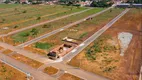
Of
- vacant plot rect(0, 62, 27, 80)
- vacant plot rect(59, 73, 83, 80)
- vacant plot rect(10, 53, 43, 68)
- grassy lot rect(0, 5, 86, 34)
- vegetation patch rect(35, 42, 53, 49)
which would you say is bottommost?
vacant plot rect(59, 73, 83, 80)

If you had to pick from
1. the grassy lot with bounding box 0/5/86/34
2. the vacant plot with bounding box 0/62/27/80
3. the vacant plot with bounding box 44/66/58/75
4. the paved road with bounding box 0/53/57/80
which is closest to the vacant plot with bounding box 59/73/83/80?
the paved road with bounding box 0/53/57/80

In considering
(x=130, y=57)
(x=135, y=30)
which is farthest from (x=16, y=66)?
(x=135, y=30)

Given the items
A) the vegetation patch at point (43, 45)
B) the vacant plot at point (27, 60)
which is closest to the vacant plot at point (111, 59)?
the vacant plot at point (27, 60)

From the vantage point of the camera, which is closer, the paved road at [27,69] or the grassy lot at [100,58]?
the paved road at [27,69]

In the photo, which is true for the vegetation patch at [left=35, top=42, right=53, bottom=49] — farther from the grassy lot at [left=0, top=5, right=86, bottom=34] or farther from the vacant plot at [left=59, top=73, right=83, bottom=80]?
the grassy lot at [left=0, top=5, right=86, bottom=34]

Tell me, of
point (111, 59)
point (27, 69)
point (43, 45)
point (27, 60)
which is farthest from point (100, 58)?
point (43, 45)

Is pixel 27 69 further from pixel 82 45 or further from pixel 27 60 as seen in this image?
pixel 82 45

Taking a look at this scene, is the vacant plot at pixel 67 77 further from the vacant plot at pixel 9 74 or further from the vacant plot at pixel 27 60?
the vacant plot at pixel 9 74
